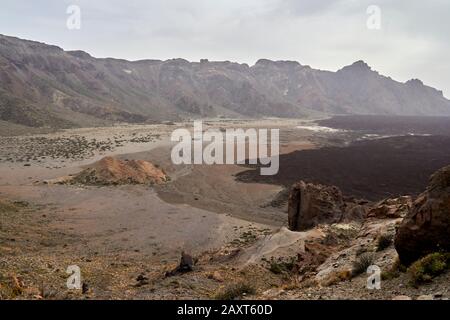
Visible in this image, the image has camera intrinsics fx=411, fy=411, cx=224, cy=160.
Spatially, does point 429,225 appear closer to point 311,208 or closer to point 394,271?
point 394,271

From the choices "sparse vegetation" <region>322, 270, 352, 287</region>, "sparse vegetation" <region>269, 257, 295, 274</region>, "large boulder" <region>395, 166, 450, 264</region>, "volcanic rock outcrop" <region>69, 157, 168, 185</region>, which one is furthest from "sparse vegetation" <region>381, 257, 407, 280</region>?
"volcanic rock outcrop" <region>69, 157, 168, 185</region>

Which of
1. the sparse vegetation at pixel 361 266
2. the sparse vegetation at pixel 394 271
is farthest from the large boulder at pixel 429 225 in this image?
the sparse vegetation at pixel 361 266

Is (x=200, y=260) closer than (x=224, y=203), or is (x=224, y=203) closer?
(x=200, y=260)

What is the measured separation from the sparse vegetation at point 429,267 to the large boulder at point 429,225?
498mm

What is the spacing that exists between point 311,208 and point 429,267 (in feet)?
45.9

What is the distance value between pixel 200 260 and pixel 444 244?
1215 centimetres

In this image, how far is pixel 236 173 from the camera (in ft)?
167

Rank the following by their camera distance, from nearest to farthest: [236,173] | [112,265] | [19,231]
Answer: [112,265]
[19,231]
[236,173]

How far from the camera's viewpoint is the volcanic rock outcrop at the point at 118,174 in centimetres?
4034

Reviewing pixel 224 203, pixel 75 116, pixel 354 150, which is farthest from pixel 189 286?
pixel 75 116

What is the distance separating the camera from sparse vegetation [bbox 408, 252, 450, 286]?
10.0 metres

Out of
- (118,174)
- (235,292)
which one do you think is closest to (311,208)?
(235,292)

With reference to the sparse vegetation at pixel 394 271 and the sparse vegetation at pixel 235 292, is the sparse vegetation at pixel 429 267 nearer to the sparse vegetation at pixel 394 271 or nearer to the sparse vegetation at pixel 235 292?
the sparse vegetation at pixel 394 271
